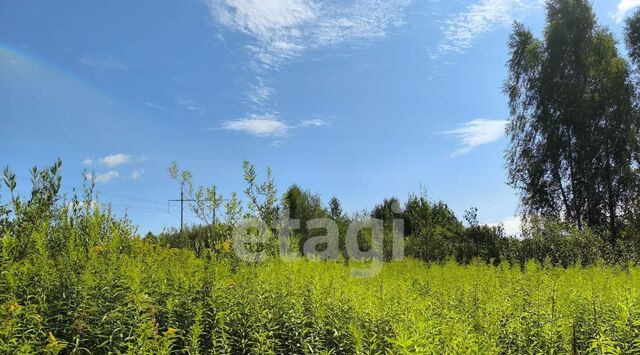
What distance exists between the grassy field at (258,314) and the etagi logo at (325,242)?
2111 mm

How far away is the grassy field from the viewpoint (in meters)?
3.05

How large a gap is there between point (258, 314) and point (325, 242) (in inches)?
458

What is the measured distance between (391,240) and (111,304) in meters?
11.3

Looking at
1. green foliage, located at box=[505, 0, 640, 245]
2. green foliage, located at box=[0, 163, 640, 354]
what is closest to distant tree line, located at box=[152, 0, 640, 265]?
green foliage, located at box=[505, 0, 640, 245]

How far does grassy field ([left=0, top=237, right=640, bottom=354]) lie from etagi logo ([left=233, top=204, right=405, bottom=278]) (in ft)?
6.93

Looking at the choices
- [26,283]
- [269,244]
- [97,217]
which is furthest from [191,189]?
[26,283]

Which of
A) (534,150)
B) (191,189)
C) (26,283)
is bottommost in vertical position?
(26,283)

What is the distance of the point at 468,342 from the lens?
100 inches

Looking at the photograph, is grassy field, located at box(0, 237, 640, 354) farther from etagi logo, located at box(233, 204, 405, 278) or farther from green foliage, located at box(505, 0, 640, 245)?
green foliage, located at box(505, 0, 640, 245)

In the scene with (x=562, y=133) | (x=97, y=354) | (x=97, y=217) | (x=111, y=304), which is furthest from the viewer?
(x=562, y=133)

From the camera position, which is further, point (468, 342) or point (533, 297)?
point (533, 297)

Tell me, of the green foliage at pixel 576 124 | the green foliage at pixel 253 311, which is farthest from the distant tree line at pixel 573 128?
the green foliage at pixel 253 311

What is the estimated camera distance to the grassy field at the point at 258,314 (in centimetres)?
305

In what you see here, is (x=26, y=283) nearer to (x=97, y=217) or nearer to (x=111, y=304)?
(x=111, y=304)
